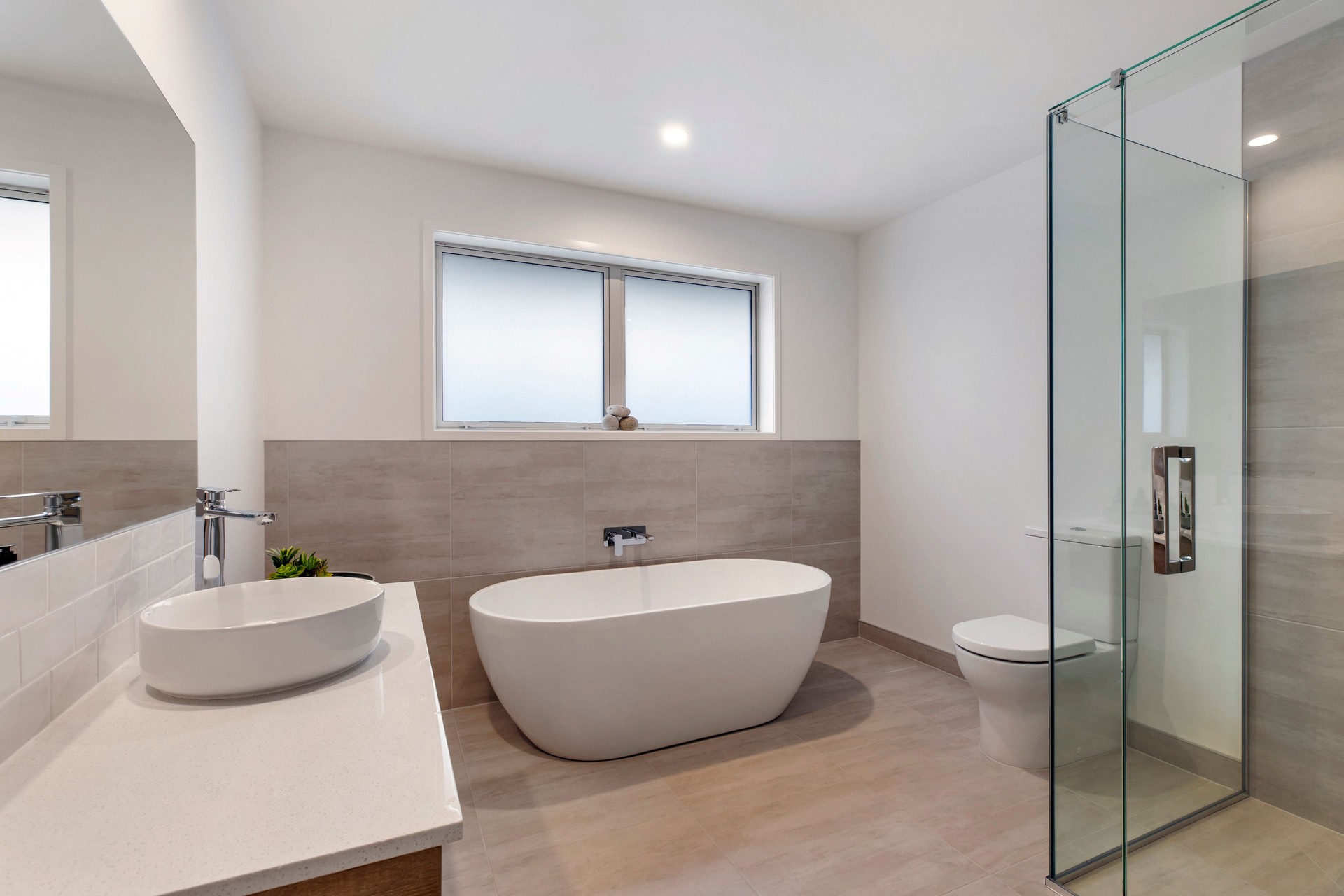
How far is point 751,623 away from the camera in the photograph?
8.37 ft

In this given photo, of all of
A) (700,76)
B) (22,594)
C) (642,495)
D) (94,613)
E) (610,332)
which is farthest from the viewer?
(610,332)

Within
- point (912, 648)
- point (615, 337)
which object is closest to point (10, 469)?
point (615, 337)

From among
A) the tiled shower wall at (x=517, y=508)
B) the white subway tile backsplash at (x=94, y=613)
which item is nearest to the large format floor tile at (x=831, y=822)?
the tiled shower wall at (x=517, y=508)

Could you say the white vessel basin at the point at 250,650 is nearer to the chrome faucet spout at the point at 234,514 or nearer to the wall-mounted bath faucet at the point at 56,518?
the wall-mounted bath faucet at the point at 56,518

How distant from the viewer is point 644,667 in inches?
94.0

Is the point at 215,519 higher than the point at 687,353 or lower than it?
lower

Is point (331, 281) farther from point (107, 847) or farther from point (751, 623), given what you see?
point (107, 847)

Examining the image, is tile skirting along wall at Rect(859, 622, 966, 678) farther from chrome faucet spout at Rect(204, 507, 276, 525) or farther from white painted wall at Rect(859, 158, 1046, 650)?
chrome faucet spout at Rect(204, 507, 276, 525)

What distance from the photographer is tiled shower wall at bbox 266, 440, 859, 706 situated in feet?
9.15

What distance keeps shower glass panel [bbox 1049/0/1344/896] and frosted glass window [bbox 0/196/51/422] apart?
211 centimetres

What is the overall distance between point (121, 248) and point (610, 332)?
251cm

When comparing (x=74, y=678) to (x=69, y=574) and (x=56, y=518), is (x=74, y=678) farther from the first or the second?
(x=56, y=518)

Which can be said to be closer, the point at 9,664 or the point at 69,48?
the point at 9,664

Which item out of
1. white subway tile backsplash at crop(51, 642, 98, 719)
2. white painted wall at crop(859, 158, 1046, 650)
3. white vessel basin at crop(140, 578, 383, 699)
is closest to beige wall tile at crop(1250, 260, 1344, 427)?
white painted wall at crop(859, 158, 1046, 650)
